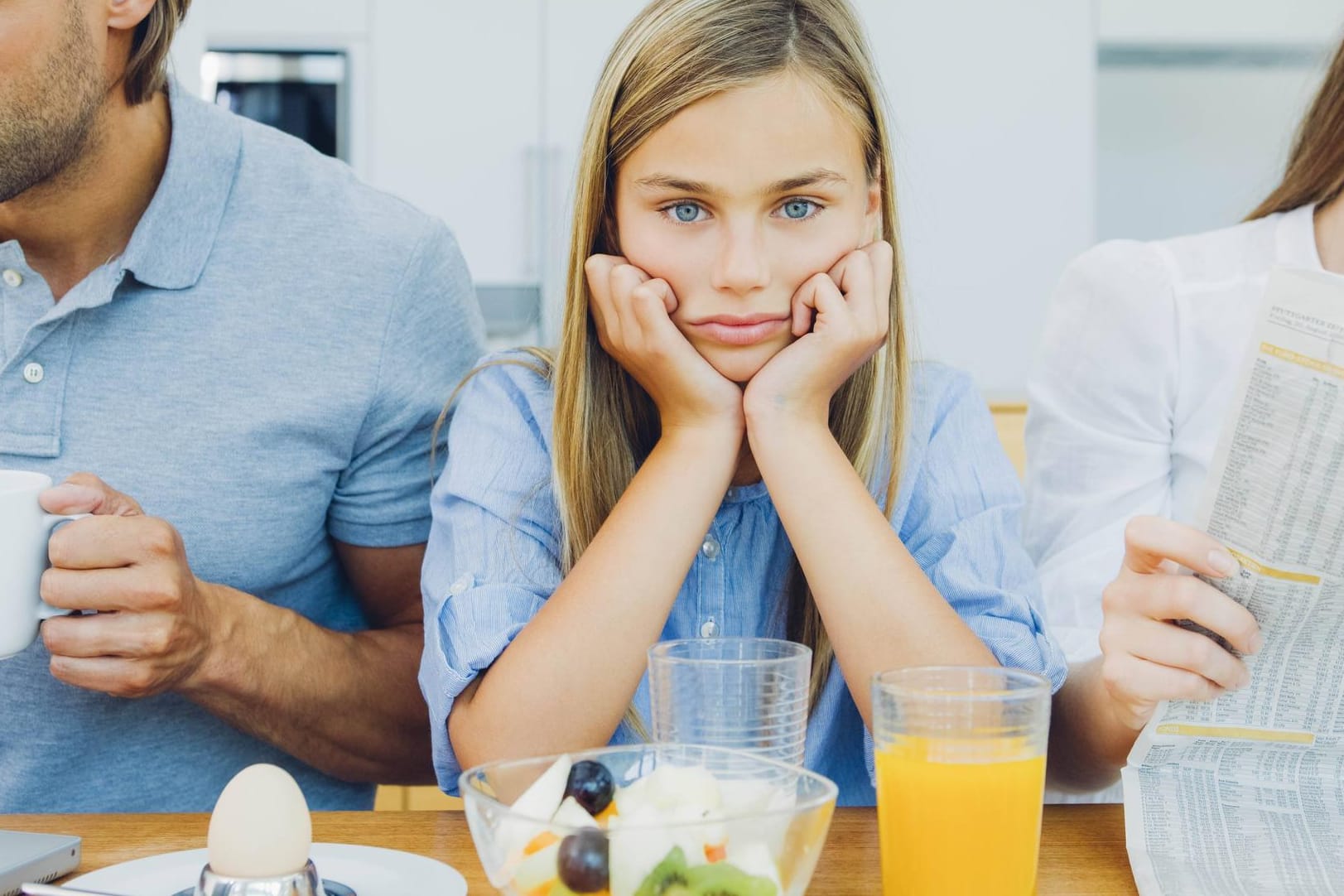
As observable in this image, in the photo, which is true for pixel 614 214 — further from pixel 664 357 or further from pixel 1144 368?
pixel 1144 368

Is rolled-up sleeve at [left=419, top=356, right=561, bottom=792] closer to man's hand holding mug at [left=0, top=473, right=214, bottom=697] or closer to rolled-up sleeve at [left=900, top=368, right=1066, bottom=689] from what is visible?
man's hand holding mug at [left=0, top=473, right=214, bottom=697]

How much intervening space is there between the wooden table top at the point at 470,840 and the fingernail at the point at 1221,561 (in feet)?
0.62

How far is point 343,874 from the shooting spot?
776 millimetres

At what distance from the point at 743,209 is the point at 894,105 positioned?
2.32 m

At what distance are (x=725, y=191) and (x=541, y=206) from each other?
7.46 ft

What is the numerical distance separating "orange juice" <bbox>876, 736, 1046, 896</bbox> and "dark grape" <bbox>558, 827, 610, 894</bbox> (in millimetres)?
201

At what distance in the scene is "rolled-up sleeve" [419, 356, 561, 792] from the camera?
3.41 ft

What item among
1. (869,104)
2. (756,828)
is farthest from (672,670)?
(869,104)

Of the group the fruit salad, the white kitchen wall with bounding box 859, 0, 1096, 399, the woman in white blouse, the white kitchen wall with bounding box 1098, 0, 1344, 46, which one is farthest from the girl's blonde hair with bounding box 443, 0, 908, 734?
the white kitchen wall with bounding box 1098, 0, 1344, 46

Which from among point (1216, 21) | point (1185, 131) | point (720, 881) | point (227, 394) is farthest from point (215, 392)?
point (1185, 131)

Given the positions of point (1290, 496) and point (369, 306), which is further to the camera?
point (369, 306)

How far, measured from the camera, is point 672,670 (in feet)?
2.52

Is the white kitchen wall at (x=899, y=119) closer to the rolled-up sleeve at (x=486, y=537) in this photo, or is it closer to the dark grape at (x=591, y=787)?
the rolled-up sleeve at (x=486, y=537)

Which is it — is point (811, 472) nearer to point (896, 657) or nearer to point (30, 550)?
point (896, 657)
